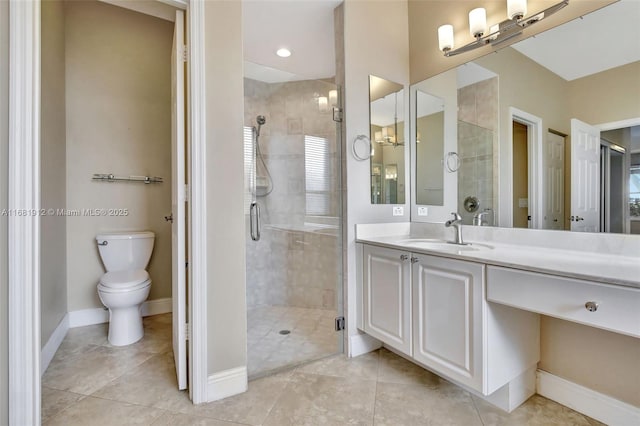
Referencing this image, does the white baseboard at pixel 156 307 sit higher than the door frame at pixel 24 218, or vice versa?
the door frame at pixel 24 218

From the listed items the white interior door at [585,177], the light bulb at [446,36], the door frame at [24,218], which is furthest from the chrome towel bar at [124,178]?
the white interior door at [585,177]

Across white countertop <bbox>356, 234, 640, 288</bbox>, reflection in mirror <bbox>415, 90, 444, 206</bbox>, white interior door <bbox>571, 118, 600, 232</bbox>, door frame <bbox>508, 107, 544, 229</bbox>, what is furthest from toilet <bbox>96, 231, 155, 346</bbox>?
white interior door <bbox>571, 118, 600, 232</bbox>

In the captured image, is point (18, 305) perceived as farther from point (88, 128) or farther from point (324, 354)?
point (88, 128)

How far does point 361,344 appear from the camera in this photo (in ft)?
6.98

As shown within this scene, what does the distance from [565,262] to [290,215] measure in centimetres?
197

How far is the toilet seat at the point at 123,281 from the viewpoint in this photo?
2.14 metres

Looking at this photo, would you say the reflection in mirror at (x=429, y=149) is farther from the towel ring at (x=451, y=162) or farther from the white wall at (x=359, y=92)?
the white wall at (x=359, y=92)

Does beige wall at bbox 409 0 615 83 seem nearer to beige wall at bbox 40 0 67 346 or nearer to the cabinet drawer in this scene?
the cabinet drawer

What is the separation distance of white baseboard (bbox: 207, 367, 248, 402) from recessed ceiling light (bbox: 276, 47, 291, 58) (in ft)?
8.72

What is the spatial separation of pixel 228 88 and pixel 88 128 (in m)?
1.79

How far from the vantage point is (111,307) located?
2193 mm

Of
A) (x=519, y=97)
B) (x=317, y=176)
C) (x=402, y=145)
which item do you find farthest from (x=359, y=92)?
(x=519, y=97)

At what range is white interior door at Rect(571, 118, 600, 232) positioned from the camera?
1.50m

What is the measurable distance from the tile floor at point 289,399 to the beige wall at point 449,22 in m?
2.02
